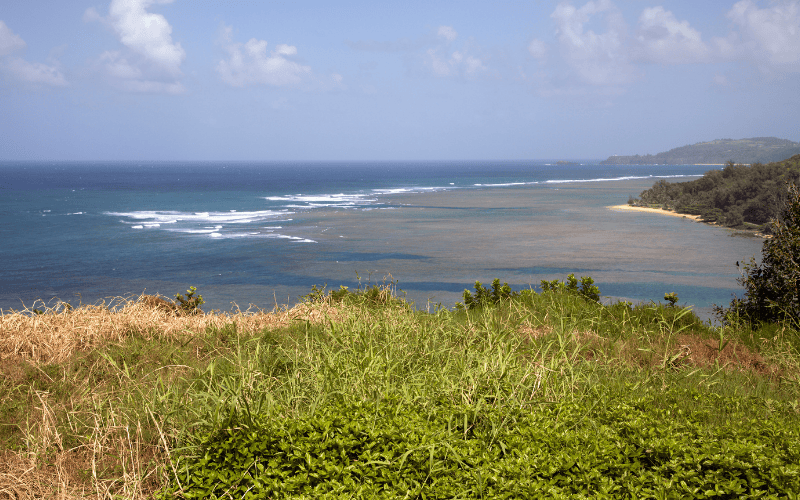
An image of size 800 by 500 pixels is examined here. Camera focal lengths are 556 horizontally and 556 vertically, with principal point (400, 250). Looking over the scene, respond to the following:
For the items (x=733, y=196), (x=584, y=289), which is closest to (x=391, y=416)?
(x=584, y=289)

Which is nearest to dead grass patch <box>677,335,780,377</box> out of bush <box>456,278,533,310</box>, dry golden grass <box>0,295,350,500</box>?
bush <box>456,278,533,310</box>

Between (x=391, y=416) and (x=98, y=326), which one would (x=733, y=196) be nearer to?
(x=98, y=326)

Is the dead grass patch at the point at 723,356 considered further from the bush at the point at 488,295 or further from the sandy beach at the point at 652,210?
the sandy beach at the point at 652,210

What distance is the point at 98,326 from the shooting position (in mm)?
7211

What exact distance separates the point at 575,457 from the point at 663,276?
1272 inches

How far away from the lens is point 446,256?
39.3 meters

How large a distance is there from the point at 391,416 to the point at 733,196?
226 ft

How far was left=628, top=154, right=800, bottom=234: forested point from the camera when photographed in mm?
55562

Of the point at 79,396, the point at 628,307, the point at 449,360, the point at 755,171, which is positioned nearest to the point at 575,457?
the point at 449,360

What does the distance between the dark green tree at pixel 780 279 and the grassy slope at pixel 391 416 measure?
2.10 meters

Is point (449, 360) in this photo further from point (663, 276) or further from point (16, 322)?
point (663, 276)

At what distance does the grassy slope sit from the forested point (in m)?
51.0

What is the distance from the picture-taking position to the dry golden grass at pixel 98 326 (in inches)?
264

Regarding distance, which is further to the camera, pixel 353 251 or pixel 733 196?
pixel 733 196
